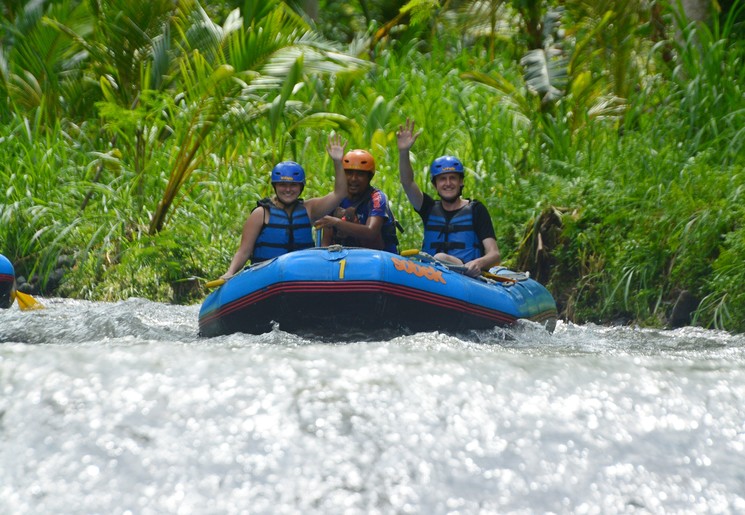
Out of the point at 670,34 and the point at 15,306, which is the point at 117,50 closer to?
the point at 15,306

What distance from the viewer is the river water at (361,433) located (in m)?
2.27

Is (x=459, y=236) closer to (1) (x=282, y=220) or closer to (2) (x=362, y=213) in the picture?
(2) (x=362, y=213)

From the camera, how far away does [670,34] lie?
9.30 meters

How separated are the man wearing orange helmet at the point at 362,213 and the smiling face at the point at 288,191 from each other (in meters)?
0.27

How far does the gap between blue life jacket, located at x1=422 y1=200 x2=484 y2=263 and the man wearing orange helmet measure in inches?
11.9

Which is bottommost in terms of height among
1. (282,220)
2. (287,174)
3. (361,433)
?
(361,433)

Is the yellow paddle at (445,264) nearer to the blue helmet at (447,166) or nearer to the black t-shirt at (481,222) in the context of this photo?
the black t-shirt at (481,222)

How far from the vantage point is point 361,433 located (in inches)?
98.7

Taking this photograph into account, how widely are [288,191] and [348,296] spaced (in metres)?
1.20

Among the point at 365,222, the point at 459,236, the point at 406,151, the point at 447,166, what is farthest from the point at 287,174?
the point at 459,236

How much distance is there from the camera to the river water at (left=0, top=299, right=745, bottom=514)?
2.27 meters

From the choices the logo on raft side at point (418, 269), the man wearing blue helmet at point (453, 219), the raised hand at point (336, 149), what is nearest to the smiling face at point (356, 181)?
Answer: the raised hand at point (336, 149)

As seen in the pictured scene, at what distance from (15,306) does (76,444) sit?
521 cm

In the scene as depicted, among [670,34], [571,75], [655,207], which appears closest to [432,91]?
[571,75]
